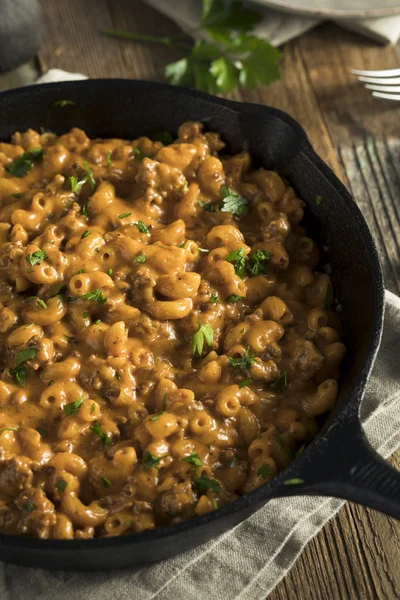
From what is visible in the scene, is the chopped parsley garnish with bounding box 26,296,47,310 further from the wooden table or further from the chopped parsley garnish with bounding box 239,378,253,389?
the wooden table

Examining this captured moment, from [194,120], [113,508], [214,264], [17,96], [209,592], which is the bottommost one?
[209,592]

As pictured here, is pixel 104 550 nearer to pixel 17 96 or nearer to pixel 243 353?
pixel 243 353

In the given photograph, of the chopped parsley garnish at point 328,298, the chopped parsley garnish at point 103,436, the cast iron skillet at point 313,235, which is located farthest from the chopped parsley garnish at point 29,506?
the chopped parsley garnish at point 328,298

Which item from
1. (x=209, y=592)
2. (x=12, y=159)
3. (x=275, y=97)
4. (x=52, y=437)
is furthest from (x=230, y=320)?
(x=275, y=97)

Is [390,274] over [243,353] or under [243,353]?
under

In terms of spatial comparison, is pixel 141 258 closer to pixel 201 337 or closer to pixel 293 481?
pixel 201 337

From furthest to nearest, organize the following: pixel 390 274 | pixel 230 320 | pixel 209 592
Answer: pixel 390 274
pixel 230 320
pixel 209 592

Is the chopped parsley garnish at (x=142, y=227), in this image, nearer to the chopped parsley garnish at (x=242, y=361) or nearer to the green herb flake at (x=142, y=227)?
the green herb flake at (x=142, y=227)
